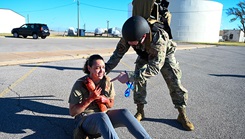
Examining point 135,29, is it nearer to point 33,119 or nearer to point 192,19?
point 33,119

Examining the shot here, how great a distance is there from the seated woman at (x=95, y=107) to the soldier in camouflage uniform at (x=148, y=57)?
315mm

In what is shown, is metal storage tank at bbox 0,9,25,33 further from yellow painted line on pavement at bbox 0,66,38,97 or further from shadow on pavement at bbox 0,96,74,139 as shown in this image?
shadow on pavement at bbox 0,96,74,139

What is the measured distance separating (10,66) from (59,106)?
397cm

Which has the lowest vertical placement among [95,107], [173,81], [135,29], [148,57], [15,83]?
[15,83]

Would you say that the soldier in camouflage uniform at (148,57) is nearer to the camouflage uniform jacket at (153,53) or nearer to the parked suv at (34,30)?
the camouflage uniform jacket at (153,53)

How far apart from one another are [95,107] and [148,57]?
88 cm

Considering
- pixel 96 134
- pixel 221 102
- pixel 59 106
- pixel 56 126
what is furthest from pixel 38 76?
pixel 221 102

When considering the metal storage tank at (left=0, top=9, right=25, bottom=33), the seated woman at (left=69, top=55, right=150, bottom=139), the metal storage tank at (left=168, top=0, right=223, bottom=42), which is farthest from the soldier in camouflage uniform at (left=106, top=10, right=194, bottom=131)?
the metal storage tank at (left=0, top=9, right=25, bottom=33)

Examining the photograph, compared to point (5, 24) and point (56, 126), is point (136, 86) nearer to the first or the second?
point (56, 126)

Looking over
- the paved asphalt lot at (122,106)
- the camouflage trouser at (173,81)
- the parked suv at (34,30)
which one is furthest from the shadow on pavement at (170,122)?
the parked suv at (34,30)

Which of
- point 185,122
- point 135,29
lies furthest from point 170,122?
point 135,29

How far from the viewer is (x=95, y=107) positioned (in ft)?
7.77

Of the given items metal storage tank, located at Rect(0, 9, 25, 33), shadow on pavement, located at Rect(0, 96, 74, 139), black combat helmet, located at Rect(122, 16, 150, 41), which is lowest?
shadow on pavement, located at Rect(0, 96, 74, 139)

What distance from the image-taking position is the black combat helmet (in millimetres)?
2041
